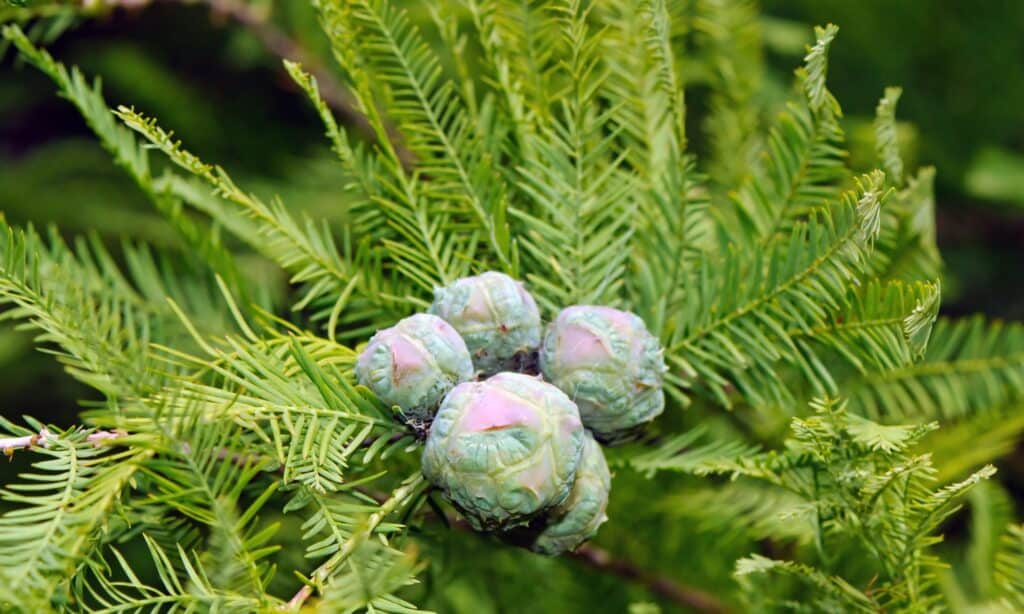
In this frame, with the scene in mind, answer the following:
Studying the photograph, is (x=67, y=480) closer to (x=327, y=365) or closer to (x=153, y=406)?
(x=153, y=406)

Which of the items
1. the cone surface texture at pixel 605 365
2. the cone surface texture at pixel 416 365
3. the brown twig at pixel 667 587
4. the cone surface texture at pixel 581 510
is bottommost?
the brown twig at pixel 667 587

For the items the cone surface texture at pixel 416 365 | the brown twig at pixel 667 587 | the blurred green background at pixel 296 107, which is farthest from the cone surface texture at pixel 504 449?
the blurred green background at pixel 296 107

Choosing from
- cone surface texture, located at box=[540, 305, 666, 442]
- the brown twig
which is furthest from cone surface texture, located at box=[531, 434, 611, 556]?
the brown twig

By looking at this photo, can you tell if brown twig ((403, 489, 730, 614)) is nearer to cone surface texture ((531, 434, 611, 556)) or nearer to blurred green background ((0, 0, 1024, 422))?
cone surface texture ((531, 434, 611, 556))

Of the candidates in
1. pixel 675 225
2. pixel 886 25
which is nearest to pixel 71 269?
pixel 675 225

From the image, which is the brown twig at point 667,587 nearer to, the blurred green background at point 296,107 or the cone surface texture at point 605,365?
the cone surface texture at point 605,365

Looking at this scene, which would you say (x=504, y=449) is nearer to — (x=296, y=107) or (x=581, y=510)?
(x=581, y=510)
